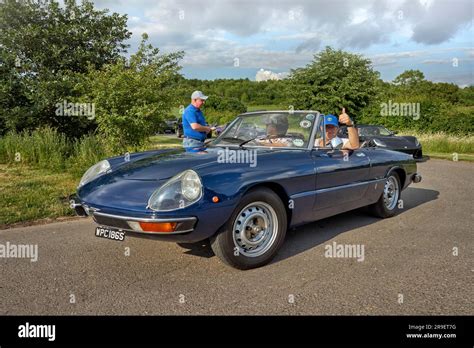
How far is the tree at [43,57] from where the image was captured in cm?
1419

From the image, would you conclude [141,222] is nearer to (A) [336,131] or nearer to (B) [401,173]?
(A) [336,131]

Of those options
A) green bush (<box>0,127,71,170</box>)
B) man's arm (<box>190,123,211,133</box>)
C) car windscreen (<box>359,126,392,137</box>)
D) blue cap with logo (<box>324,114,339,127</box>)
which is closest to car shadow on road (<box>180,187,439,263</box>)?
blue cap with logo (<box>324,114,339,127</box>)

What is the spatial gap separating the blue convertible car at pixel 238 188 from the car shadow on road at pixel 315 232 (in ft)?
1.14

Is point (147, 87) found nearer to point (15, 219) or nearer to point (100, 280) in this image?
point (15, 219)

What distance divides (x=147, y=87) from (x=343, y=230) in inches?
246

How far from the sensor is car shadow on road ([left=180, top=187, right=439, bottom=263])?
14.0 ft

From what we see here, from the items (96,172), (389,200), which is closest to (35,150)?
(96,172)

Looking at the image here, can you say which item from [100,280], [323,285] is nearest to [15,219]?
[100,280]

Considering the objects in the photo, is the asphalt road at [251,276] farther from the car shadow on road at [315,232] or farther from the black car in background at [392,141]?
the black car in background at [392,141]

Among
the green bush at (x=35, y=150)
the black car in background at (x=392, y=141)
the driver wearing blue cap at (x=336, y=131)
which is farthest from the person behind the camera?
the black car in background at (x=392, y=141)

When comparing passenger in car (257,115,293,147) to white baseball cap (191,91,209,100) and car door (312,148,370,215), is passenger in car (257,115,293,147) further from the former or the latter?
white baseball cap (191,91,209,100)

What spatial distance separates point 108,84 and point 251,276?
696 centimetres

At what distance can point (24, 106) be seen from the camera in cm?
1460

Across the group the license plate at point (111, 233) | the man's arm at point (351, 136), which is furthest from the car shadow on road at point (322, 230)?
the license plate at point (111, 233)
